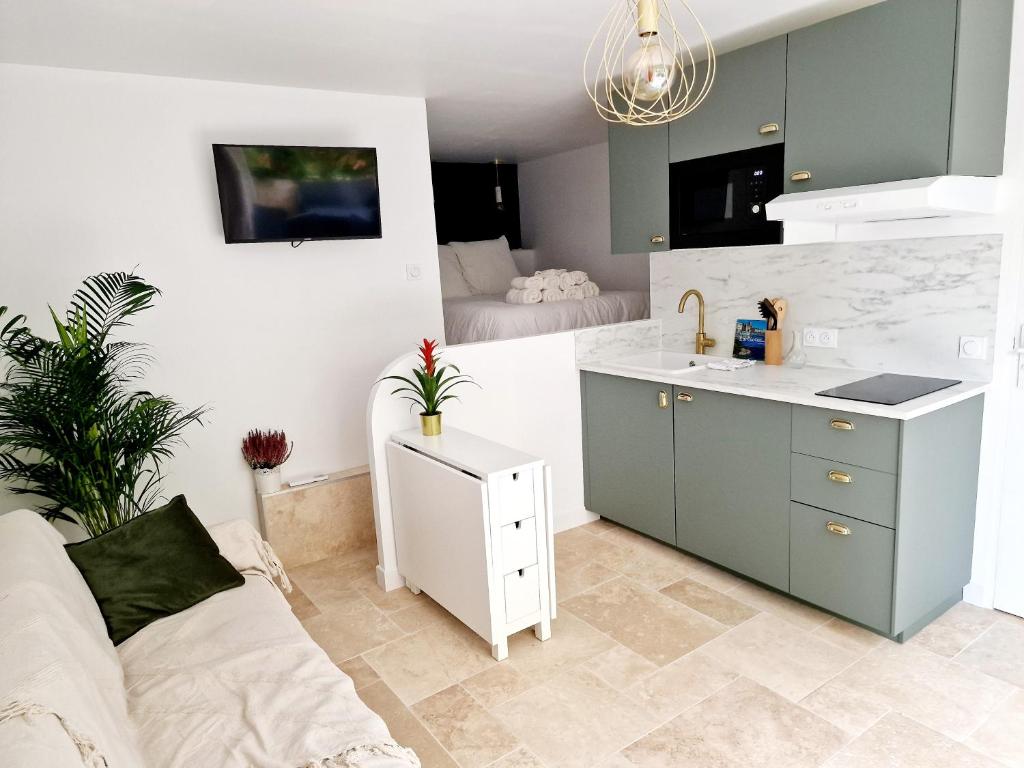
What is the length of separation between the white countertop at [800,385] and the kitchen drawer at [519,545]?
40.1 inches

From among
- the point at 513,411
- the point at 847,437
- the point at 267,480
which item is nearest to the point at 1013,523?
the point at 847,437

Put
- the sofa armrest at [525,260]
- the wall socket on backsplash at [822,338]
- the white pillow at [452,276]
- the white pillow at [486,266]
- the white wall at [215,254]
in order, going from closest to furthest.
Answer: the white wall at [215,254], the wall socket on backsplash at [822,338], the white pillow at [452,276], the white pillow at [486,266], the sofa armrest at [525,260]

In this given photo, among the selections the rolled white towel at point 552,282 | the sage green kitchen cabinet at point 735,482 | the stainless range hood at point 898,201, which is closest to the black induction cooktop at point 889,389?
the sage green kitchen cabinet at point 735,482

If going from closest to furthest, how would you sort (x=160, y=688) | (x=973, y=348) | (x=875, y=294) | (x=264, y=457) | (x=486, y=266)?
(x=160, y=688), (x=973, y=348), (x=875, y=294), (x=264, y=457), (x=486, y=266)

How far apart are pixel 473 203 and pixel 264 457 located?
3.17 meters

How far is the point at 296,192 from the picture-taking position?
329 centimetres

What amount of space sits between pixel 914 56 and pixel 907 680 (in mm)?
2138

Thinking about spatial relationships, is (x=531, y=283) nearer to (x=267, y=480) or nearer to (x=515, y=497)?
(x=267, y=480)

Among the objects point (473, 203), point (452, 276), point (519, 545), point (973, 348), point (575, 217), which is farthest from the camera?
point (473, 203)

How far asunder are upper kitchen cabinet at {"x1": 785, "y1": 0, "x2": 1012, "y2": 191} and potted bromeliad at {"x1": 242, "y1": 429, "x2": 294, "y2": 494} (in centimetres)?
273

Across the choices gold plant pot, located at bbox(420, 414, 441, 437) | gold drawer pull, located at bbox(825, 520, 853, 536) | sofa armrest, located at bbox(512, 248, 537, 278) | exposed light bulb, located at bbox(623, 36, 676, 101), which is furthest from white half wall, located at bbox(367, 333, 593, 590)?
sofa armrest, located at bbox(512, 248, 537, 278)

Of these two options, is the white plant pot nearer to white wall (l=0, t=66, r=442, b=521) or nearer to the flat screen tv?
white wall (l=0, t=66, r=442, b=521)

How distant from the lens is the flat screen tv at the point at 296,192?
3146 millimetres

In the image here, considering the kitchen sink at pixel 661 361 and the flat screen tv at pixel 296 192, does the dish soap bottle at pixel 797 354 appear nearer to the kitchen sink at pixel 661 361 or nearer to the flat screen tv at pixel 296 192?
the kitchen sink at pixel 661 361
